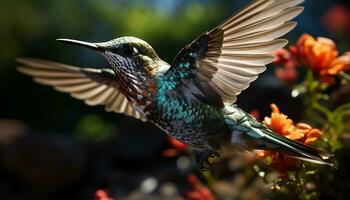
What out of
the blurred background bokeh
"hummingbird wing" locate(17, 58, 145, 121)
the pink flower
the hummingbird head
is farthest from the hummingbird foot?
the pink flower

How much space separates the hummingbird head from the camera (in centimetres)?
192

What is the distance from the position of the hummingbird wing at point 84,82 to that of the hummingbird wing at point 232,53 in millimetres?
616

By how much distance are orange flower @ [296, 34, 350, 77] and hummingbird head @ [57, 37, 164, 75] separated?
64 centimetres

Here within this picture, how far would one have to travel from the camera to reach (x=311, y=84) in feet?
7.72

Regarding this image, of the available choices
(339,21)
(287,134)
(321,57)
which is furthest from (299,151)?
(339,21)

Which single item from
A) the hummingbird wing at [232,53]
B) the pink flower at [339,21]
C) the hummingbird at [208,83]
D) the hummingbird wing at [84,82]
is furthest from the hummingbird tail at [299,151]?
the pink flower at [339,21]

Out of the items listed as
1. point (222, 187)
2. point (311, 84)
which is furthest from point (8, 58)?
point (311, 84)

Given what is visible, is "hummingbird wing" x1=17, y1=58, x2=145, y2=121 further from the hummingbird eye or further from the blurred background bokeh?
the hummingbird eye

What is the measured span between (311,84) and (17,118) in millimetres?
5617

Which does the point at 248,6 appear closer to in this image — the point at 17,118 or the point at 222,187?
the point at 222,187

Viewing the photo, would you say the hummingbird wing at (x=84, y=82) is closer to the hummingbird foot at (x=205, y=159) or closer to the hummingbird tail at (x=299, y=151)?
the hummingbird foot at (x=205, y=159)

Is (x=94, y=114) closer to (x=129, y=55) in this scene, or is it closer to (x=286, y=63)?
(x=286, y=63)

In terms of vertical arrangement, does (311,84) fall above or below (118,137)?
above

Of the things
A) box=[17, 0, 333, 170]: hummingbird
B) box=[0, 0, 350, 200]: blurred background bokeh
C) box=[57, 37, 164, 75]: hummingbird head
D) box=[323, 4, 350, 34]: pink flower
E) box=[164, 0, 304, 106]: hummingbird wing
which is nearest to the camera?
box=[164, 0, 304, 106]: hummingbird wing
